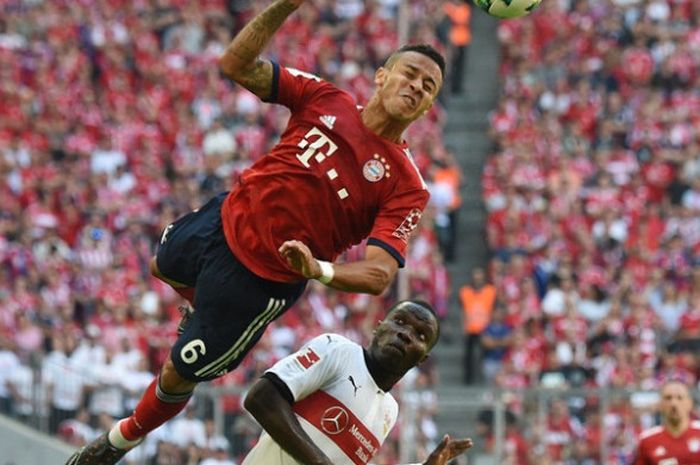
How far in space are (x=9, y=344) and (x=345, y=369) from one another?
9.70 meters

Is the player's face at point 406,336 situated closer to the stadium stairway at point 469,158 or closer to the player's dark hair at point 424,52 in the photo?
the player's dark hair at point 424,52

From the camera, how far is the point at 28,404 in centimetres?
1791

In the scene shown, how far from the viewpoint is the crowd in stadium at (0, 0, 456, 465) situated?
58.4 feet

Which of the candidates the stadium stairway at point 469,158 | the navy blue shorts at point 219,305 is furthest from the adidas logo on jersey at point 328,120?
the stadium stairway at point 469,158

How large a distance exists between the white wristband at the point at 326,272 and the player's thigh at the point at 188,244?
44.6 inches

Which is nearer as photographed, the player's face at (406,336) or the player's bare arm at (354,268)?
the player's bare arm at (354,268)

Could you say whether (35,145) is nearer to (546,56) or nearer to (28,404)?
(28,404)

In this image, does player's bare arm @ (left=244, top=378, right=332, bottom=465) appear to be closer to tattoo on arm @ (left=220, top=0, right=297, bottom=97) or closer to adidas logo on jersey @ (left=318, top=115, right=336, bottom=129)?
adidas logo on jersey @ (left=318, top=115, right=336, bottom=129)

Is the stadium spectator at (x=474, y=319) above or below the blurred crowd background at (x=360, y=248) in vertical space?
below

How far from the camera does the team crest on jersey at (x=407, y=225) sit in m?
9.34

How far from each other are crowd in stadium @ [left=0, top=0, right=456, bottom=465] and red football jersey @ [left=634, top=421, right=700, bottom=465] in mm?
4153

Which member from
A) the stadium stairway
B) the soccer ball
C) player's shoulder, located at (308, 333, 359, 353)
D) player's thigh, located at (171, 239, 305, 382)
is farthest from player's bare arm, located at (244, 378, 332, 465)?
the stadium stairway

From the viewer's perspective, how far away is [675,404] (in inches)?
539

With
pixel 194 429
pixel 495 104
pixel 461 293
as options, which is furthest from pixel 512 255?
pixel 194 429
